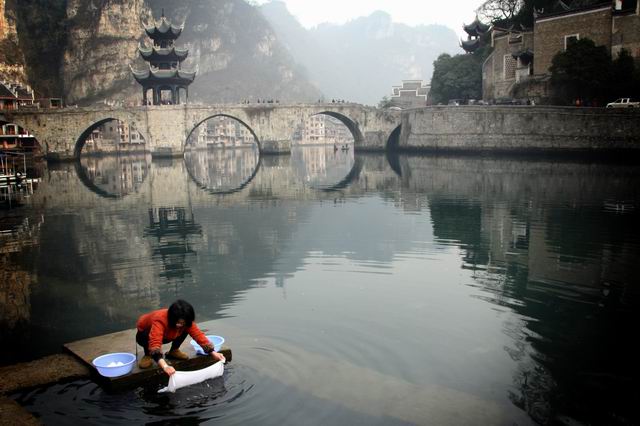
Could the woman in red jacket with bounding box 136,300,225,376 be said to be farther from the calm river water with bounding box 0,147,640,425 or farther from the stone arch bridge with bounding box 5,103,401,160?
the stone arch bridge with bounding box 5,103,401,160

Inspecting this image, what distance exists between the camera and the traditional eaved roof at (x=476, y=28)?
6525 centimetres

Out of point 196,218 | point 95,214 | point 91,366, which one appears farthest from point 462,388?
point 95,214

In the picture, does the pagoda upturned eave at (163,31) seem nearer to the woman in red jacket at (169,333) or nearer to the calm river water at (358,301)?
the calm river water at (358,301)

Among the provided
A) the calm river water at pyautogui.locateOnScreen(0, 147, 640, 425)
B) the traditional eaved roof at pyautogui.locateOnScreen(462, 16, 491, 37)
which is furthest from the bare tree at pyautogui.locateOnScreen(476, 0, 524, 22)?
the calm river water at pyautogui.locateOnScreen(0, 147, 640, 425)

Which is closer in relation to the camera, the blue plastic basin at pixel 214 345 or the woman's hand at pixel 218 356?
the woman's hand at pixel 218 356

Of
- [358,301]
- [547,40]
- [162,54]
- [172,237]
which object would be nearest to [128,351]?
[358,301]

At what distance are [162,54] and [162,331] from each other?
58504mm

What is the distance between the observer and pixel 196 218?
2298 cm

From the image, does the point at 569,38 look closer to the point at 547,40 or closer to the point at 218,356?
the point at 547,40

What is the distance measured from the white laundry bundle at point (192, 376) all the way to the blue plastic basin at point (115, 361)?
0.50 metres

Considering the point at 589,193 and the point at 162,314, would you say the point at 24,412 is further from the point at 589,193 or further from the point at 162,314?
the point at 589,193

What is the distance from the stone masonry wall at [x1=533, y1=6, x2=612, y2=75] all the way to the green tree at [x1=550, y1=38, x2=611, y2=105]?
1.82m

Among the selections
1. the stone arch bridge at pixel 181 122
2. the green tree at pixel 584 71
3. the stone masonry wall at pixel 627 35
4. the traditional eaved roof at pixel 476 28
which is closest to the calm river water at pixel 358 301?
the green tree at pixel 584 71

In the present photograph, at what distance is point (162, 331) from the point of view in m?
7.67
